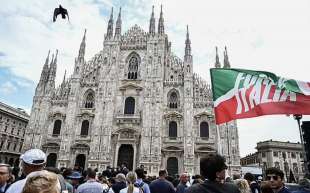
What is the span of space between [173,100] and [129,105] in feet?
17.3

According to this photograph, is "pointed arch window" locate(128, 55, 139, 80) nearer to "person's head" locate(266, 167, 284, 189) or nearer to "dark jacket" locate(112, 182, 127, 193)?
"dark jacket" locate(112, 182, 127, 193)

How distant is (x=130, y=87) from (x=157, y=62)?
4412 millimetres

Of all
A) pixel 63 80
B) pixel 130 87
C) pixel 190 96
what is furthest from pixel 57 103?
pixel 190 96

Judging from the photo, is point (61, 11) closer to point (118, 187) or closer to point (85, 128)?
point (118, 187)

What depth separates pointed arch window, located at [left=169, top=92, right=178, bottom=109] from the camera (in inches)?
1142

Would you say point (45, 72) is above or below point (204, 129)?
above

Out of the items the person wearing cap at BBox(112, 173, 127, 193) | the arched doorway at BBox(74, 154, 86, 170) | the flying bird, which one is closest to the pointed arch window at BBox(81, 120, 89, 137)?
the arched doorway at BBox(74, 154, 86, 170)

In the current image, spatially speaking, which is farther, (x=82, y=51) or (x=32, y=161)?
(x=82, y=51)

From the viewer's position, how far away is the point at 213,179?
9.70ft

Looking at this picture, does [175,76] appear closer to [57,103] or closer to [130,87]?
[130,87]

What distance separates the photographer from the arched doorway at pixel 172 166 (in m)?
26.6

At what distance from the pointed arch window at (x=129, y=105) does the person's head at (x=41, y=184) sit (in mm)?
27247

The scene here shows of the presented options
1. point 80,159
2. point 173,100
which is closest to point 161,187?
point 173,100

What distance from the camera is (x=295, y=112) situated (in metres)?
6.82
